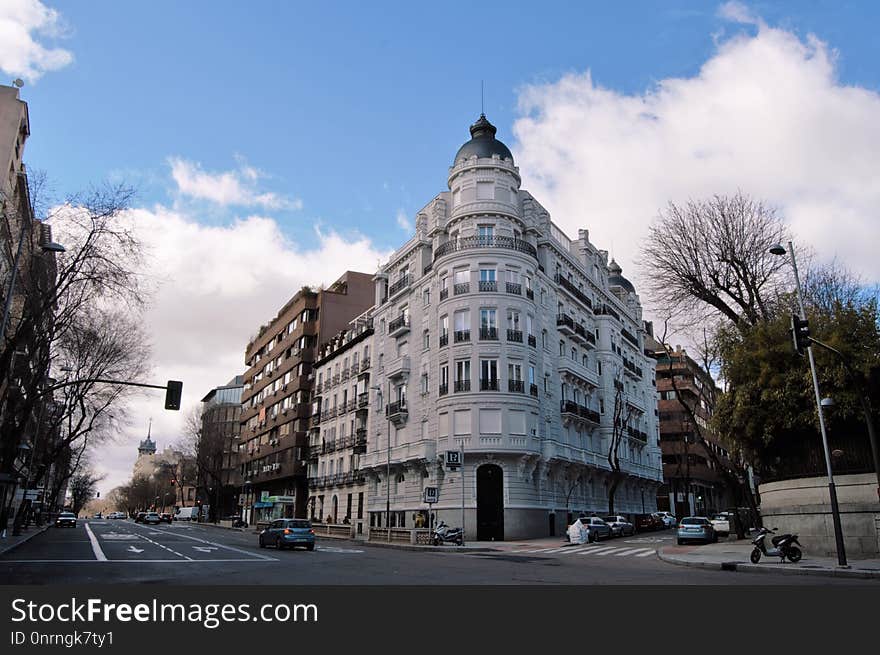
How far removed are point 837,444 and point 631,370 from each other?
39754mm

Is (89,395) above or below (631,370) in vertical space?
below

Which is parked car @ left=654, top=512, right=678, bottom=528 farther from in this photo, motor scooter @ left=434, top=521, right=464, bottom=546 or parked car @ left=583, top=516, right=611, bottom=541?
motor scooter @ left=434, top=521, right=464, bottom=546

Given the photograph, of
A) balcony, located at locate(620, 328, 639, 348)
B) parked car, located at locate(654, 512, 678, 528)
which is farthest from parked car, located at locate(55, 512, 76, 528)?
balcony, located at locate(620, 328, 639, 348)

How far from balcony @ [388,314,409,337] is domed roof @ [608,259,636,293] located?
2781 cm

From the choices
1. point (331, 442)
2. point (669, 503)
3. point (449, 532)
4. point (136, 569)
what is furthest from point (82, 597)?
point (669, 503)

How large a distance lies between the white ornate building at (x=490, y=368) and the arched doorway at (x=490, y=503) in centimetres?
6

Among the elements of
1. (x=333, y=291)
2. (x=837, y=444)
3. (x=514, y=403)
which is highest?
(x=333, y=291)

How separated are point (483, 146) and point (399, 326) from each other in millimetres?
14192

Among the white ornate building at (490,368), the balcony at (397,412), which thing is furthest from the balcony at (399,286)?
the balcony at (397,412)

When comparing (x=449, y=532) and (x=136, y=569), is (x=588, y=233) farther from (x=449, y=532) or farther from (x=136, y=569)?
(x=136, y=569)

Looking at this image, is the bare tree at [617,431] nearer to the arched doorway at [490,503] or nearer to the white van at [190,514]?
the arched doorway at [490,503]

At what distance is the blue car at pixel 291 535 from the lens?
28281mm

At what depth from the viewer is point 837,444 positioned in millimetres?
21297

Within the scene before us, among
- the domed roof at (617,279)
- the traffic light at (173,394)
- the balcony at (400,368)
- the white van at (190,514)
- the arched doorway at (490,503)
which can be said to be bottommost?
the white van at (190,514)
